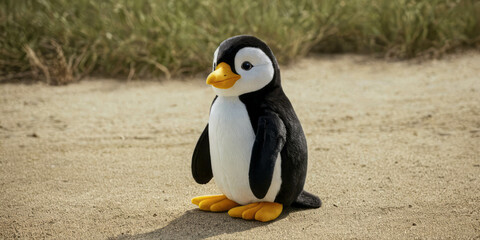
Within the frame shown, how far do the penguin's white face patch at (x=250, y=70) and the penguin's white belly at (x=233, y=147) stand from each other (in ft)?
0.24


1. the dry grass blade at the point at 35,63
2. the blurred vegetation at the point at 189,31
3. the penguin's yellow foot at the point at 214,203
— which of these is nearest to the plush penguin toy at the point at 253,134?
the penguin's yellow foot at the point at 214,203

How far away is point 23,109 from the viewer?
5.56 metres

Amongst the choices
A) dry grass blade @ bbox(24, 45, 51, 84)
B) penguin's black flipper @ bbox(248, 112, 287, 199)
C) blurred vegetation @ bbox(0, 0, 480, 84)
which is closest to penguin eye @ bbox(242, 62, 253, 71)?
penguin's black flipper @ bbox(248, 112, 287, 199)

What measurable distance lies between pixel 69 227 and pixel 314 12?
4806 millimetres

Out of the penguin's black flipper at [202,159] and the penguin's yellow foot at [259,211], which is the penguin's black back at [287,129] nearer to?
the penguin's yellow foot at [259,211]

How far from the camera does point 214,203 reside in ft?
10.5

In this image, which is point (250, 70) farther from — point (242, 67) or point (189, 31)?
point (189, 31)

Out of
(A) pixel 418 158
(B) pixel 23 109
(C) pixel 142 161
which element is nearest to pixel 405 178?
(A) pixel 418 158

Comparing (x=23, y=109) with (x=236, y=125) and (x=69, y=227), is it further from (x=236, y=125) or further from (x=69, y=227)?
(x=236, y=125)

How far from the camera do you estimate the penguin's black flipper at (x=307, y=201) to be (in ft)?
10.5

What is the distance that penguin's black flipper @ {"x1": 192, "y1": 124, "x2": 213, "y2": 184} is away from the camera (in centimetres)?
325

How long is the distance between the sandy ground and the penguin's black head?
767 millimetres

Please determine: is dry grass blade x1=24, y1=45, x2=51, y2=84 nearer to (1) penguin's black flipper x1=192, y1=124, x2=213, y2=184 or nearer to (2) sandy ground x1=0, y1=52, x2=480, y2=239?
(2) sandy ground x1=0, y1=52, x2=480, y2=239

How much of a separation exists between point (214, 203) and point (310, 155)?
1298mm
